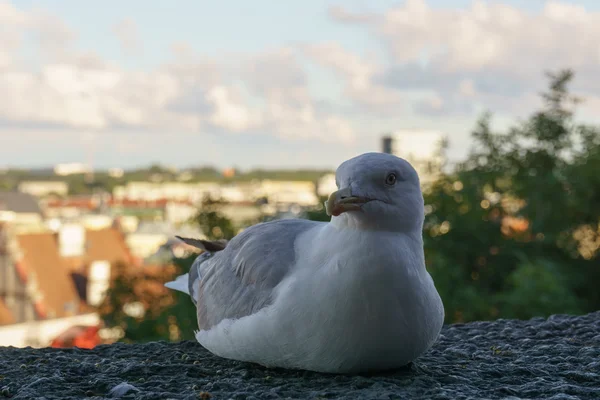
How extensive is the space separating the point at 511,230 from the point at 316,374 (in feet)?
33.8

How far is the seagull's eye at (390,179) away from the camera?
159 inches

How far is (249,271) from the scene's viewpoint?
4.68 m

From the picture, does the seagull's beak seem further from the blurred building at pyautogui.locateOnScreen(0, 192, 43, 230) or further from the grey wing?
the blurred building at pyautogui.locateOnScreen(0, 192, 43, 230)

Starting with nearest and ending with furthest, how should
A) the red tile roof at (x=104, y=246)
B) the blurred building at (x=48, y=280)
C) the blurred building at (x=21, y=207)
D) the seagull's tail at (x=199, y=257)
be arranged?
the seagull's tail at (x=199, y=257) → the blurred building at (x=48, y=280) → the red tile roof at (x=104, y=246) → the blurred building at (x=21, y=207)

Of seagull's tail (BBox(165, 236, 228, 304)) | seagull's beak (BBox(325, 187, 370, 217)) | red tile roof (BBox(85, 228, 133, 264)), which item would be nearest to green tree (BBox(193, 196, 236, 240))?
seagull's tail (BBox(165, 236, 228, 304))

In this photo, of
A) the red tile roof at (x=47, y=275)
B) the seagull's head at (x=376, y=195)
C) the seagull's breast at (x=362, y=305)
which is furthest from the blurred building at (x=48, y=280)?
the seagull's head at (x=376, y=195)

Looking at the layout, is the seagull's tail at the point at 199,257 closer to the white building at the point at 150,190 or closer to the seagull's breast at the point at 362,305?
the seagull's breast at the point at 362,305

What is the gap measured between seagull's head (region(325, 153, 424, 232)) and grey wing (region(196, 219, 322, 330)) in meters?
0.49

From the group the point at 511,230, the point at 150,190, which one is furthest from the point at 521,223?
the point at 150,190

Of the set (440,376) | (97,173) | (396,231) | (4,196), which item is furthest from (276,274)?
(97,173)

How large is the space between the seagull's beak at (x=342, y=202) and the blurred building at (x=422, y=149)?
1088cm

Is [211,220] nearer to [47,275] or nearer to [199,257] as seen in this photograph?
[199,257]

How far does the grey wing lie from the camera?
452cm

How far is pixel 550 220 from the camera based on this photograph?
46.5 feet
